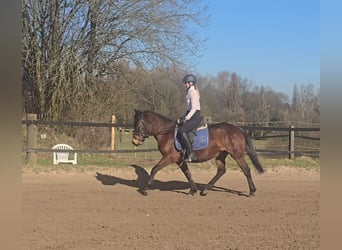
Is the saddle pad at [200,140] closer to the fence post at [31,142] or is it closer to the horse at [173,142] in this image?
the horse at [173,142]

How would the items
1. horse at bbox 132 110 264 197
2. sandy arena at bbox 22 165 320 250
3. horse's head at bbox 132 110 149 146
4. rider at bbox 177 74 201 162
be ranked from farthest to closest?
horse's head at bbox 132 110 149 146
horse at bbox 132 110 264 197
rider at bbox 177 74 201 162
sandy arena at bbox 22 165 320 250

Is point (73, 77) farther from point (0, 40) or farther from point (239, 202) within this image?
point (0, 40)

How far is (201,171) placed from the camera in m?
11.9

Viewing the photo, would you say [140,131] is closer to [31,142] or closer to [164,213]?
[164,213]

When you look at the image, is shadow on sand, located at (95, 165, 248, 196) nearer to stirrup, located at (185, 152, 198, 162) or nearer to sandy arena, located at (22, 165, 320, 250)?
sandy arena, located at (22, 165, 320, 250)

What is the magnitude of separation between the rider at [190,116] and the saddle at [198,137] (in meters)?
0.08

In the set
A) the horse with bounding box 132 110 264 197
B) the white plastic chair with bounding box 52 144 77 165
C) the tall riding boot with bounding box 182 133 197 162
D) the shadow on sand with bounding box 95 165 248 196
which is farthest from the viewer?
the white plastic chair with bounding box 52 144 77 165

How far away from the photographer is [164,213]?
6.78 meters

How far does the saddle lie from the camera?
27.7 ft

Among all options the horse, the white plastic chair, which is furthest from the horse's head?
the white plastic chair

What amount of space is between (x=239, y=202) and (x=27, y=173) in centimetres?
519

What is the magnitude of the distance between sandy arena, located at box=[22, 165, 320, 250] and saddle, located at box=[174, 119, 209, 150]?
959mm

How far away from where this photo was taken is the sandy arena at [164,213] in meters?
4.97

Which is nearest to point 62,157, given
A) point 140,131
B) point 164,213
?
point 140,131
